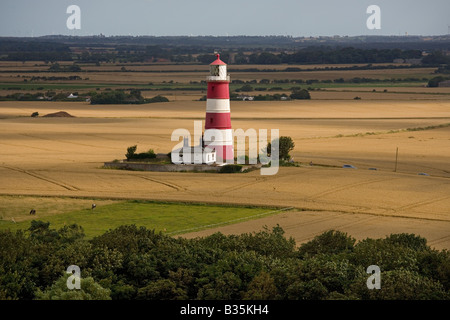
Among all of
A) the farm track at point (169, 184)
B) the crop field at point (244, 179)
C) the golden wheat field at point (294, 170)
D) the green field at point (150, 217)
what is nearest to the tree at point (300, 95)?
the golden wheat field at point (294, 170)

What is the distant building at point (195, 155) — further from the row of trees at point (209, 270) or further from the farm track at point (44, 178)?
the row of trees at point (209, 270)

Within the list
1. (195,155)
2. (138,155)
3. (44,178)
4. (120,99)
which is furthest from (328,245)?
(120,99)

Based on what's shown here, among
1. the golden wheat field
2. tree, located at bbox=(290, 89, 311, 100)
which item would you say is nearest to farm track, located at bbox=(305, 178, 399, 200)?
the golden wheat field

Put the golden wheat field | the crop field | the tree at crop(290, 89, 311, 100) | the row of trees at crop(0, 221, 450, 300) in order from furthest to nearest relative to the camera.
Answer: the tree at crop(290, 89, 311, 100) < the golden wheat field < the crop field < the row of trees at crop(0, 221, 450, 300)

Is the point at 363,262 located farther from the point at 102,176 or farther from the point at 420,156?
the point at 420,156

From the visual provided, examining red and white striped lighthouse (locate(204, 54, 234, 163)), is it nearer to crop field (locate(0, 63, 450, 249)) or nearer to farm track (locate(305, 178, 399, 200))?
crop field (locate(0, 63, 450, 249))

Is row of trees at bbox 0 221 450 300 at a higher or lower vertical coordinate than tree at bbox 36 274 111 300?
lower

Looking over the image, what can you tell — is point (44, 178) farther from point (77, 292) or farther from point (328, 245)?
point (77, 292)

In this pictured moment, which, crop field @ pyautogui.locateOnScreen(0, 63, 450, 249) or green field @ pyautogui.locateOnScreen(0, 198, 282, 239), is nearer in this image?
green field @ pyautogui.locateOnScreen(0, 198, 282, 239)
